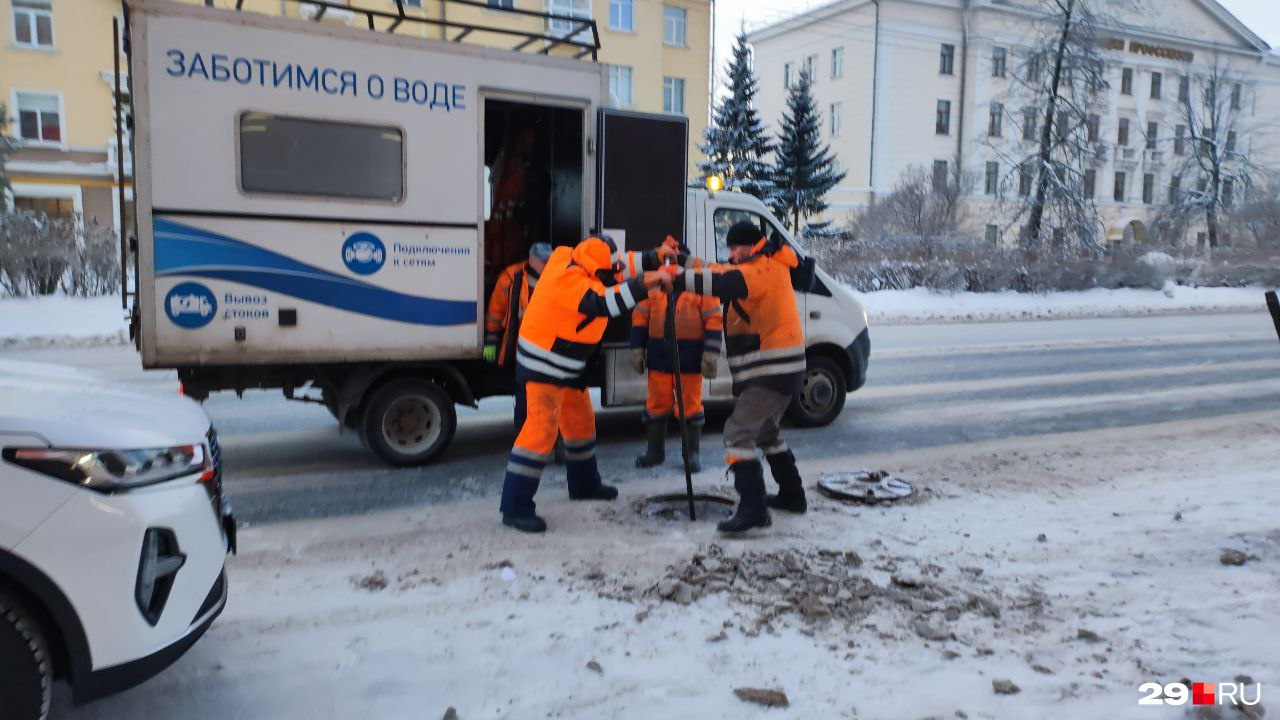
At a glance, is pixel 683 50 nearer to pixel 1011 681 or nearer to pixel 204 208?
pixel 204 208

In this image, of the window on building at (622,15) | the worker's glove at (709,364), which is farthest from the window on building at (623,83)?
the worker's glove at (709,364)

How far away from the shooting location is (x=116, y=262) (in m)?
17.9

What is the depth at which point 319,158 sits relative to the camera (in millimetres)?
6719

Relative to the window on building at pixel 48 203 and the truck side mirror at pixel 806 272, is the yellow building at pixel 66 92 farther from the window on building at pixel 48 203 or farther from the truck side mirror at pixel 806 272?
the truck side mirror at pixel 806 272

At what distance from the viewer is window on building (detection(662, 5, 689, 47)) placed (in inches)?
1494

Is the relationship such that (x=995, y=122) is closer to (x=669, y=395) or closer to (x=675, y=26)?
(x=675, y=26)

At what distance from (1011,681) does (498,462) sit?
4713mm

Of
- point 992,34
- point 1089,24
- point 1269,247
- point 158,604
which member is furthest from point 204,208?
point 992,34

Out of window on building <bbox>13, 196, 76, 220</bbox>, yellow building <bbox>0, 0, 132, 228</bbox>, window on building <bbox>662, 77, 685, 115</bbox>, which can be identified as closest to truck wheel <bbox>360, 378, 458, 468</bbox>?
yellow building <bbox>0, 0, 132, 228</bbox>

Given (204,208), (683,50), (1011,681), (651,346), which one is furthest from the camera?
(683,50)

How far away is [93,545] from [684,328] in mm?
5053

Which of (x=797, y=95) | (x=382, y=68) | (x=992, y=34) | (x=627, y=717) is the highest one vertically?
(x=992, y=34)

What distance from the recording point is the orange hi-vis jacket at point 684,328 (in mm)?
Result: 7484

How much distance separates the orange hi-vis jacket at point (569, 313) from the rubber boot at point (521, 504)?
608mm
